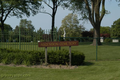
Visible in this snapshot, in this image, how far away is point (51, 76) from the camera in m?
5.84

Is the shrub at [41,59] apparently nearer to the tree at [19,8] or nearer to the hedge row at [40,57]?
the hedge row at [40,57]

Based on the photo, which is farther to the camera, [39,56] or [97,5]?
[97,5]

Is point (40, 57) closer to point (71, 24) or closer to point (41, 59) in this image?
point (41, 59)

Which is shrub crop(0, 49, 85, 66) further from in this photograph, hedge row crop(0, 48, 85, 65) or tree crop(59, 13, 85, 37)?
tree crop(59, 13, 85, 37)

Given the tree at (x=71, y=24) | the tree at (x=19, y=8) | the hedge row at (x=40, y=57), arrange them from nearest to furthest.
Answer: the hedge row at (x=40, y=57), the tree at (x=19, y=8), the tree at (x=71, y=24)

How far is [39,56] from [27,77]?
2706 millimetres

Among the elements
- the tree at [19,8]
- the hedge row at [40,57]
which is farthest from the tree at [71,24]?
the hedge row at [40,57]

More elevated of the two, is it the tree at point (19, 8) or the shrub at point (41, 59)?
the tree at point (19, 8)

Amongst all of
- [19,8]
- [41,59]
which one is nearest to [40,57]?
[41,59]

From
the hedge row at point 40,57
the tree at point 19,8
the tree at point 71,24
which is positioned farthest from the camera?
the tree at point 71,24

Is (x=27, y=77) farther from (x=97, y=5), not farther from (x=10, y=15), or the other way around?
(x=10, y=15)

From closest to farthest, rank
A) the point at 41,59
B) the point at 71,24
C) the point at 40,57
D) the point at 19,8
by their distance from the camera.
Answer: the point at 41,59 < the point at 40,57 < the point at 19,8 < the point at 71,24

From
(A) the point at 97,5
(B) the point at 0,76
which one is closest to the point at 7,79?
(B) the point at 0,76

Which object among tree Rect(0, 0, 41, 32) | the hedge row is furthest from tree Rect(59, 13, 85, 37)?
the hedge row
